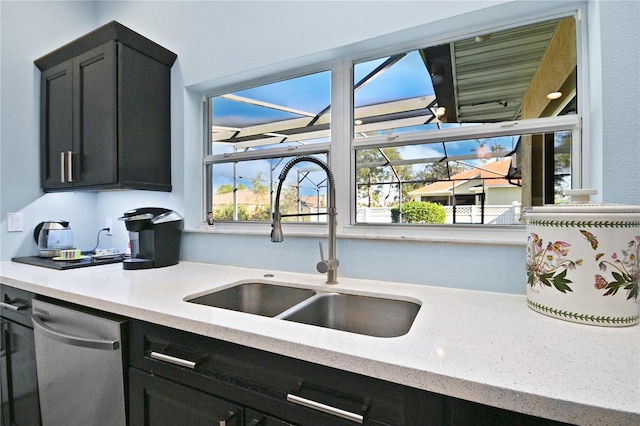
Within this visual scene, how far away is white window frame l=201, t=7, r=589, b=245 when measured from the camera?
1113 millimetres

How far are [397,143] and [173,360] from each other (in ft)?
3.88

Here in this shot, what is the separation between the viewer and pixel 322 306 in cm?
122

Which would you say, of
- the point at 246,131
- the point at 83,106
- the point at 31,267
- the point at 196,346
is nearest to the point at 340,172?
the point at 246,131

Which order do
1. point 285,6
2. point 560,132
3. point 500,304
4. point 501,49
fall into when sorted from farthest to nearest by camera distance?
point 285,6, point 501,49, point 560,132, point 500,304

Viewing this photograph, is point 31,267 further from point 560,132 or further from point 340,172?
point 560,132

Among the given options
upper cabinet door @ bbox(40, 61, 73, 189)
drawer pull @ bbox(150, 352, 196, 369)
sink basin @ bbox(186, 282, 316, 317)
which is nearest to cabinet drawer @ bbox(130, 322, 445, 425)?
drawer pull @ bbox(150, 352, 196, 369)

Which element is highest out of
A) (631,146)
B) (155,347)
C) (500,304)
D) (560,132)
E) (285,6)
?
(285,6)

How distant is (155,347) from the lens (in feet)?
3.16

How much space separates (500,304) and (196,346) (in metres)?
0.94

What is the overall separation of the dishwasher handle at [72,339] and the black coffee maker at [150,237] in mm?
401

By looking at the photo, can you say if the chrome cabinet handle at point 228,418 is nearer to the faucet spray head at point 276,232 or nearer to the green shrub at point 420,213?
the faucet spray head at point 276,232

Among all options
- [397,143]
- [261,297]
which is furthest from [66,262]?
[397,143]

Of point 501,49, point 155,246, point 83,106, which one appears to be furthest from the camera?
point 83,106

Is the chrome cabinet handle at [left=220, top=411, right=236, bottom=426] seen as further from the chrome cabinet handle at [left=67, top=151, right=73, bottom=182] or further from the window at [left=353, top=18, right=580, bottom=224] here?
the chrome cabinet handle at [left=67, top=151, right=73, bottom=182]
